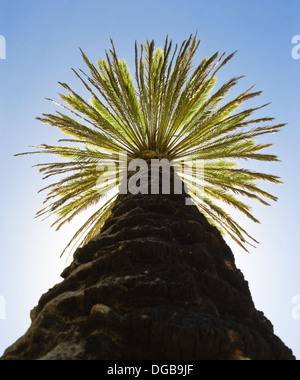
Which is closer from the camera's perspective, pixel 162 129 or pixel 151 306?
pixel 151 306

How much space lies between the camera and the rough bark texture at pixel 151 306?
7.29 ft

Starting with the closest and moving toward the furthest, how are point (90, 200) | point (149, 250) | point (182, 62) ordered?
point (149, 250), point (182, 62), point (90, 200)

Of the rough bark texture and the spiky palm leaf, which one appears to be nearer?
the rough bark texture

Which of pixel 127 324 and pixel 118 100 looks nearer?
pixel 127 324

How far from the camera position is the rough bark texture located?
2.22 meters

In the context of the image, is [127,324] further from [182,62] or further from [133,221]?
[182,62]

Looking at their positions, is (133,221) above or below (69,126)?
below

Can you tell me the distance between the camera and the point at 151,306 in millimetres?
2488

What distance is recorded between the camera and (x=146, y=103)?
8.35 metres

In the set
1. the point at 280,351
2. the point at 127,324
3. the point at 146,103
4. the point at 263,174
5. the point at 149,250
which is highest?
the point at 146,103

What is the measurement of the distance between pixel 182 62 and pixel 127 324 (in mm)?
6850

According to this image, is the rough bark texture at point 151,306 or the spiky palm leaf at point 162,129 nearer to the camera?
the rough bark texture at point 151,306
